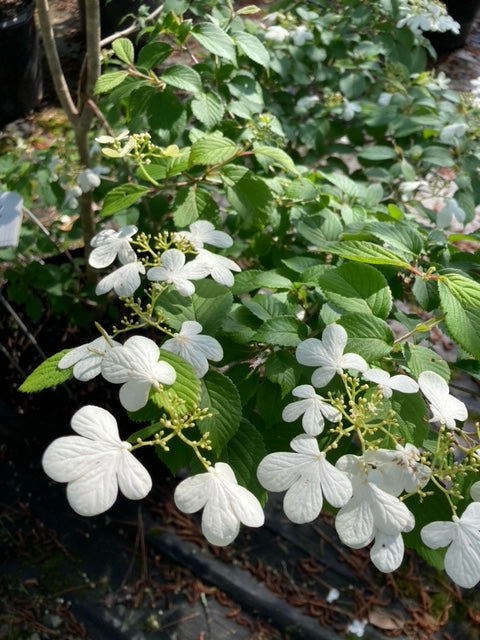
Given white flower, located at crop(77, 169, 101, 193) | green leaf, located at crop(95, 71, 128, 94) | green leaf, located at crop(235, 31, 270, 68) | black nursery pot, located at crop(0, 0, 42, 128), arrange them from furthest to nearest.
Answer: black nursery pot, located at crop(0, 0, 42, 128) < white flower, located at crop(77, 169, 101, 193) < green leaf, located at crop(235, 31, 270, 68) < green leaf, located at crop(95, 71, 128, 94)

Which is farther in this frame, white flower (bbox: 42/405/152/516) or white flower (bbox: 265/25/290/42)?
white flower (bbox: 265/25/290/42)

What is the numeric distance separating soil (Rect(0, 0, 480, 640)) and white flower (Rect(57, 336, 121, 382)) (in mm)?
973

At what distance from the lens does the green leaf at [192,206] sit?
1017 mm

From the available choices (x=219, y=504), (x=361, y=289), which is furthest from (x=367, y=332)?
(x=219, y=504)

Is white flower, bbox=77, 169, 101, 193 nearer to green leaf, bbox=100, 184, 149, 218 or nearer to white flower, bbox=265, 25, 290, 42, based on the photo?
green leaf, bbox=100, 184, 149, 218

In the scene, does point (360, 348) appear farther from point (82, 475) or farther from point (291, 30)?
point (291, 30)

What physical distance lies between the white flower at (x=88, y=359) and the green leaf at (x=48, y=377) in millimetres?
24

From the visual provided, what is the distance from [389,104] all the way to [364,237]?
0.87m

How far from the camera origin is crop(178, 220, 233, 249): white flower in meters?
0.83

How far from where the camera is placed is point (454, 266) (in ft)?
3.16

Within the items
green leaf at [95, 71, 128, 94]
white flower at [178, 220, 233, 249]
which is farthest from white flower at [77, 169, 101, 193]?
white flower at [178, 220, 233, 249]

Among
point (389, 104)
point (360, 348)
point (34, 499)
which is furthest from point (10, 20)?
point (360, 348)

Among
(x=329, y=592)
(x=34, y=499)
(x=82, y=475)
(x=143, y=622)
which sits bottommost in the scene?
(x=329, y=592)

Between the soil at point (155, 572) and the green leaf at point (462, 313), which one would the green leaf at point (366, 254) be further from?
the soil at point (155, 572)
